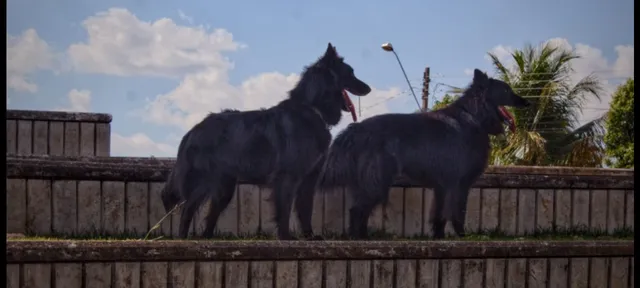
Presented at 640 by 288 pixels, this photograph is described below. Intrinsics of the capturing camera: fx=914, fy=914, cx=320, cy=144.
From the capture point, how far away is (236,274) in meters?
5.74

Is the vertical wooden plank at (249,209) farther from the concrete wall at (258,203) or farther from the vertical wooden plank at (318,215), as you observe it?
the vertical wooden plank at (318,215)

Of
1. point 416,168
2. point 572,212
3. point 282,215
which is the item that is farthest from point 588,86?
point 282,215

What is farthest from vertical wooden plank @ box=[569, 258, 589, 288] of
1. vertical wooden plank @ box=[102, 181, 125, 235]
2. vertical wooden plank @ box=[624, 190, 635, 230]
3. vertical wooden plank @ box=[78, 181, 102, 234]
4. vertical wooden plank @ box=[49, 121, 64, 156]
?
vertical wooden plank @ box=[49, 121, 64, 156]

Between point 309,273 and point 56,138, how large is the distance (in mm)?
4470

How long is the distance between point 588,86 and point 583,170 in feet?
5.12

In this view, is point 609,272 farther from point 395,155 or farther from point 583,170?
point 583,170

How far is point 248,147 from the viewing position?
7.34 meters

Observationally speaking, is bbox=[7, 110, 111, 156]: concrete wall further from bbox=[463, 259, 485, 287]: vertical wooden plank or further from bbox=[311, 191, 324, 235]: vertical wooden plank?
bbox=[463, 259, 485, 287]: vertical wooden plank

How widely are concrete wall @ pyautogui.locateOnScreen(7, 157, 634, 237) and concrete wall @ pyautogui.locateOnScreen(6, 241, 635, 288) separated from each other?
155 cm

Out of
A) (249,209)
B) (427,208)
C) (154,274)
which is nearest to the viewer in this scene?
(154,274)

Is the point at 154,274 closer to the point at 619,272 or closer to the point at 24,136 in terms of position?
the point at 619,272

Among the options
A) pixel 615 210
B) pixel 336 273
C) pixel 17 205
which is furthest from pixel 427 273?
pixel 615 210

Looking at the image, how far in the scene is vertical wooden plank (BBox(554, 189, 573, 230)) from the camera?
8.57 m

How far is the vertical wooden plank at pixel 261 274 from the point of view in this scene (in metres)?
5.78
